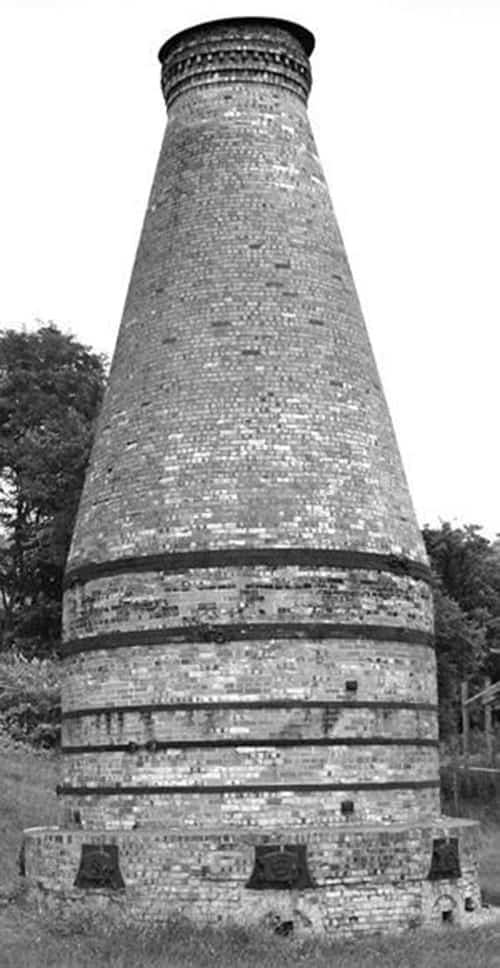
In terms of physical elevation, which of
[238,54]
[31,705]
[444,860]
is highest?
[238,54]

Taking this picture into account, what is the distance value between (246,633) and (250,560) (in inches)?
35.9

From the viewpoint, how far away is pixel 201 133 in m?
18.9

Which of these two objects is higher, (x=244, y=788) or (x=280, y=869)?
(x=244, y=788)

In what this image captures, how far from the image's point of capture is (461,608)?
47.1 meters

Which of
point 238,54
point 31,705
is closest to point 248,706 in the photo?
point 238,54

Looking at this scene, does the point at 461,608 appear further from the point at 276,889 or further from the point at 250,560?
the point at 276,889

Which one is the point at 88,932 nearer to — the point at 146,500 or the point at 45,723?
the point at 146,500

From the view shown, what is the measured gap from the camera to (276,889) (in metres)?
14.8

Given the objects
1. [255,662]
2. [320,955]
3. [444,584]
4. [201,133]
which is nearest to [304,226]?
[201,133]

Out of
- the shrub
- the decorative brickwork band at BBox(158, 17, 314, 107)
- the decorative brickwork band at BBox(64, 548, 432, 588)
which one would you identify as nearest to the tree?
the shrub

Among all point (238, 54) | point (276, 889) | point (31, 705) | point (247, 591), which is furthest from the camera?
point (31, 705)

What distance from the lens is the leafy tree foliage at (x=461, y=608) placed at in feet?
129

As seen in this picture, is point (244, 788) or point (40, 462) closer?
point (244, 788)

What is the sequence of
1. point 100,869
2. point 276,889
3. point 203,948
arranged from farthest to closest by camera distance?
point 100,869
point 276,889
point 203,948
